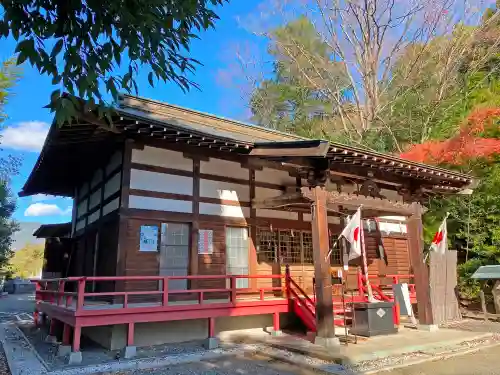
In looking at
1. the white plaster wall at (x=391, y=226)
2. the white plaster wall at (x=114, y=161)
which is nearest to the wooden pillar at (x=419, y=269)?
the white plaster wall at (x=391, y=226)

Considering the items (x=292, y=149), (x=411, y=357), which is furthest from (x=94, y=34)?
(x=411, y=357)

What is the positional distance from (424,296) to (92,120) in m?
8.93

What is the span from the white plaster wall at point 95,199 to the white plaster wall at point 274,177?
4394 millimetres

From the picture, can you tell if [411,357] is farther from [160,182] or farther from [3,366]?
[3,366]

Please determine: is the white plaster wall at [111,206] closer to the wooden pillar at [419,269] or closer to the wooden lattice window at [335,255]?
the wooden lattice window at [335,255]

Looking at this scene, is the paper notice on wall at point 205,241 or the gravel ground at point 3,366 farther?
the paper notice on wall at point 205,241

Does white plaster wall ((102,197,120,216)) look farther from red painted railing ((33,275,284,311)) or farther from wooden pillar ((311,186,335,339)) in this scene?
wooden pillar ((311,186,335,339))

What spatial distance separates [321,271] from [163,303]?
3289 millimetres

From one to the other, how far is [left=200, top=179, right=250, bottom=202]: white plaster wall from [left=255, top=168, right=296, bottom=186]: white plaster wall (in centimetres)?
59

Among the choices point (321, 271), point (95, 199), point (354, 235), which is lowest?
point (321, 271)

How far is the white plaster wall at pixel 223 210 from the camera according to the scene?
31.2 feet

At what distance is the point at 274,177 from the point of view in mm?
11094

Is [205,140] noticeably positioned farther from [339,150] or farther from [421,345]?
[421,345]

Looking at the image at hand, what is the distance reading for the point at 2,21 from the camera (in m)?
2.97
